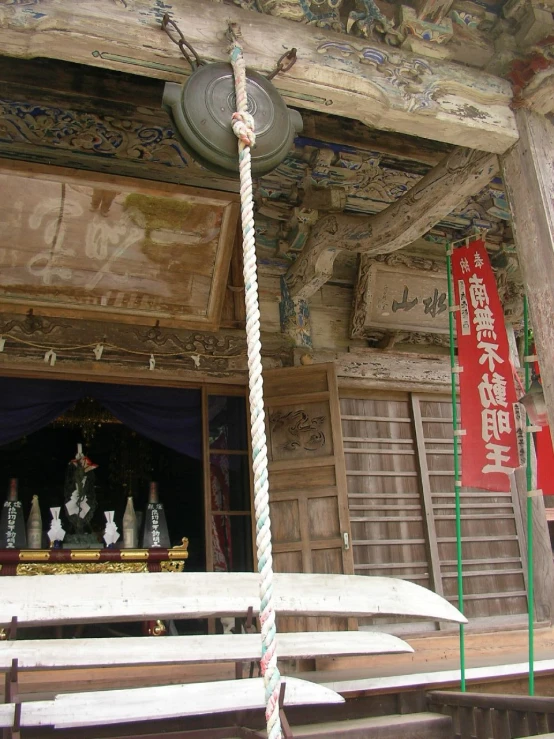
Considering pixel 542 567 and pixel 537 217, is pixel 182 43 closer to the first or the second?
pixel 537 217

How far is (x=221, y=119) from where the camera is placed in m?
2.45

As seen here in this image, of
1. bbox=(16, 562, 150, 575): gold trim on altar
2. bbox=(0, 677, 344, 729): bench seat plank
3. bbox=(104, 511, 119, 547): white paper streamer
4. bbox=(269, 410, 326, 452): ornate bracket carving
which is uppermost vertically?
bbox=(269, 410, 326, 452): ornate bracket carving

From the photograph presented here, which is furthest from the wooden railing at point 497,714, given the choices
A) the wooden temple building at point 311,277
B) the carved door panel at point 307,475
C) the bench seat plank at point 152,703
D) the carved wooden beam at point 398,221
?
the carved wooden beam at point 398,221

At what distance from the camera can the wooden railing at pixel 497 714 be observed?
7.48 feet

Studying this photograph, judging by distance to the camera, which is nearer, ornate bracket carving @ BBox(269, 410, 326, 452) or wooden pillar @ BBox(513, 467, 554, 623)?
ornate bracket carving @ BBox(269, 410, 326, 452)

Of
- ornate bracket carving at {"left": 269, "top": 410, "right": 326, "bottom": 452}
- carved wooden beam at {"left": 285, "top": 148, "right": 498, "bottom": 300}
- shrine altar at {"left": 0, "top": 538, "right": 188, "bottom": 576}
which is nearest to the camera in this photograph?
carved wooden beam at {"left": 285, "top": 148, "right": 498, "bottom": 300}

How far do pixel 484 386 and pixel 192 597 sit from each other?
1926 millimetres

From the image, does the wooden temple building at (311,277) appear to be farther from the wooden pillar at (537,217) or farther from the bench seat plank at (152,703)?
the bench seat plank at (152,703)

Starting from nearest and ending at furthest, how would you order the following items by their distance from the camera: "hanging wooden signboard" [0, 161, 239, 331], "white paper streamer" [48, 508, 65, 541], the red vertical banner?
1. the red vertical banner
2. "hanging wooden signboard" [0, 161, 239, 331]
3. "white paper streamer" [48, 508, 65, 541]

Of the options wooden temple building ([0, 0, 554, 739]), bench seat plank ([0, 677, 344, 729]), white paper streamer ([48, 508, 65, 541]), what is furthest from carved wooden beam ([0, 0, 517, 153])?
white paper streamer ([48, 508, 65, 541])

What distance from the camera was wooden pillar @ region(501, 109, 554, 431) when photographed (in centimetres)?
290

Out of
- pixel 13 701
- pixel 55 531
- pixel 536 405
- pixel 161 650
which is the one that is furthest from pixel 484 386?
pixel 55 531

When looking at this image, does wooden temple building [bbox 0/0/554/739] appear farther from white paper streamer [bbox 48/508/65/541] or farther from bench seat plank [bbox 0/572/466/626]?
white paper streamer [bbox 48/508/65/541]

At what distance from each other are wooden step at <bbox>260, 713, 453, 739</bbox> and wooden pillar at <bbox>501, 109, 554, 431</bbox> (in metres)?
1.33
